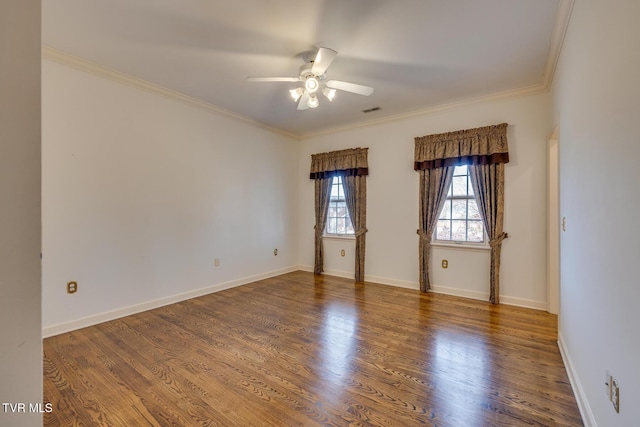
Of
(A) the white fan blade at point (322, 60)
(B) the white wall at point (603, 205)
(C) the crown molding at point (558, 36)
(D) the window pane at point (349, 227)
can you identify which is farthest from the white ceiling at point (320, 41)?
(D) the window pane at point (349, 227)

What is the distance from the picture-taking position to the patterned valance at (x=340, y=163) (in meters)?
4.62

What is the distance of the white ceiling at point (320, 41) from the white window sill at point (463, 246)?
1.96 metres

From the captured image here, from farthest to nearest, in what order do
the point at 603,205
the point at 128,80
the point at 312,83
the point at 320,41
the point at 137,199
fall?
the point at 137,199, the point at 128,80, the point at 312,83, the point at 320,41, the point at 603,205

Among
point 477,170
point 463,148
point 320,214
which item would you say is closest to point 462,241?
point 477,170

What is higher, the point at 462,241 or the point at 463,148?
the point at 463,148

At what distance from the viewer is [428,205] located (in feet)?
13.0

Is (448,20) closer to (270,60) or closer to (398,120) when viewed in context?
(270,60)

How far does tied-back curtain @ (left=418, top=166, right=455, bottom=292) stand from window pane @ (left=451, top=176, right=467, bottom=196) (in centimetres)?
12

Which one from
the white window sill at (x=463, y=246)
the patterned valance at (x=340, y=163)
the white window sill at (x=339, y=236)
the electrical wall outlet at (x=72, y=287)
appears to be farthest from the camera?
the white window sill at (x=339, y=236)

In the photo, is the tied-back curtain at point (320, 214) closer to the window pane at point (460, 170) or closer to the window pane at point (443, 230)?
the window pane at point (443, 230)

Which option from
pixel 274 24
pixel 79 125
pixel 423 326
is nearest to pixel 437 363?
pixel 423 326

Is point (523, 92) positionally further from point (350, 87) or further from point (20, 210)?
point (20, 210)

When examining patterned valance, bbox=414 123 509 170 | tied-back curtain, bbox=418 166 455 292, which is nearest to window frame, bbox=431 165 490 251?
tied-back curtain, bbox=418 166 455 292

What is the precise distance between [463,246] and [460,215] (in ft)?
1.43
